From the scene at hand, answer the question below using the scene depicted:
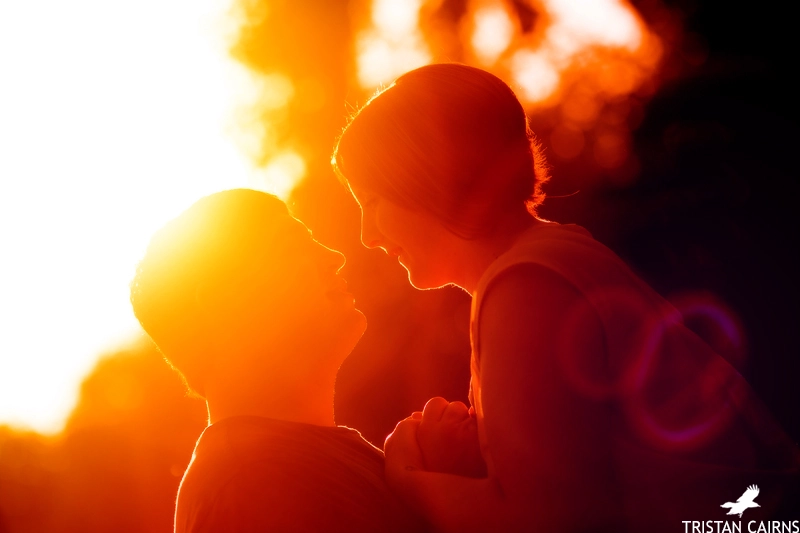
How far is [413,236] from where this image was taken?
178 centimetres

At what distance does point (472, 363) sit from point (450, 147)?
46 centimetres

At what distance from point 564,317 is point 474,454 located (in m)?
0.36

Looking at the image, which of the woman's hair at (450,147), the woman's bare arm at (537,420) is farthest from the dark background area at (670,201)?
A: the woman's bare arm at (537,420)

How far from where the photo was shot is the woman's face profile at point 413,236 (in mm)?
1763

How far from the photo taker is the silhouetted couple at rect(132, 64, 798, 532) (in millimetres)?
1296

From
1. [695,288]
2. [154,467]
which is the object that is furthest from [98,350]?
[695,288]

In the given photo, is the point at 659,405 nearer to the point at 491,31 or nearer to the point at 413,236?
the point at 413,236

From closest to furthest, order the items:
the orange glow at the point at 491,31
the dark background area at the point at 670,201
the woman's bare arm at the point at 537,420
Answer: the woman's bare arm at the point at 537,420
the dark background area at the point at 670,201
the orange glow at the point at 491,31

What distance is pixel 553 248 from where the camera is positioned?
1394 mm

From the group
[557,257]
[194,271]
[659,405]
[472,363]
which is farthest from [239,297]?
[659,405]

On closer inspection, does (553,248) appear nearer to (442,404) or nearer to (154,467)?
(442,404)

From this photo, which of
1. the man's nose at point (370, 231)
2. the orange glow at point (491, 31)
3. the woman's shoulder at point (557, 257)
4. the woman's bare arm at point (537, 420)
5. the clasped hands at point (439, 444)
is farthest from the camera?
the orange glow at point (491, 31)

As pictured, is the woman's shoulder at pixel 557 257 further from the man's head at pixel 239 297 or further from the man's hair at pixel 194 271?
the man's hair at pixel 194 271

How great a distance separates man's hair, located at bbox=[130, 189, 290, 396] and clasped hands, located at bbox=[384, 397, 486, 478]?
570 millimetres
